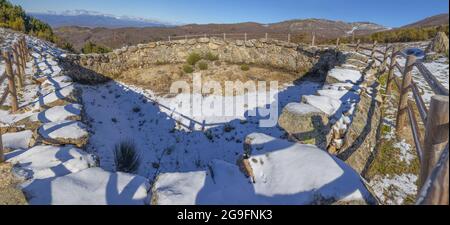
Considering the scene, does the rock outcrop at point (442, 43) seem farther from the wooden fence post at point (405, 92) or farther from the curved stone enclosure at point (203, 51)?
the curved stone enclosure at point (203, 51)

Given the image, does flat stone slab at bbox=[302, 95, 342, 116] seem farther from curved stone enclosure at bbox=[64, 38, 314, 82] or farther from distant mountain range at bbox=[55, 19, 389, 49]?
distant mountain range at bbox=[55, 19, 389, 49]

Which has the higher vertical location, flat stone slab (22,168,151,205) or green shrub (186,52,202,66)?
green shrub (186,52,202,66)

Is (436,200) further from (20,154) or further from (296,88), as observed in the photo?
(296,88)

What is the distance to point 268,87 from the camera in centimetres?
1266

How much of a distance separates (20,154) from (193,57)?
39.8 ft

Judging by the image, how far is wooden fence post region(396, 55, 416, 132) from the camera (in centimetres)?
532

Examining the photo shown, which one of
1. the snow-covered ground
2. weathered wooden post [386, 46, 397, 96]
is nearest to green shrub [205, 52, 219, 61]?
the snow-covered ground

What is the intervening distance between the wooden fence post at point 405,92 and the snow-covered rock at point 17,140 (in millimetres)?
6357

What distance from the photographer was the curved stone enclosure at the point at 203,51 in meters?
14.5

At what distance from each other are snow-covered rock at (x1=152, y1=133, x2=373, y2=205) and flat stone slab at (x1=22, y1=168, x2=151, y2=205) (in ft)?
0.81

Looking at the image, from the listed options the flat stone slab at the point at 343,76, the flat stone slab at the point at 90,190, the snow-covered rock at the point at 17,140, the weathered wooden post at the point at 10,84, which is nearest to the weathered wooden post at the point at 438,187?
the flat stone slab at the point at 90,190

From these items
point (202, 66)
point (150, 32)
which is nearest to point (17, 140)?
point (202, 66)
